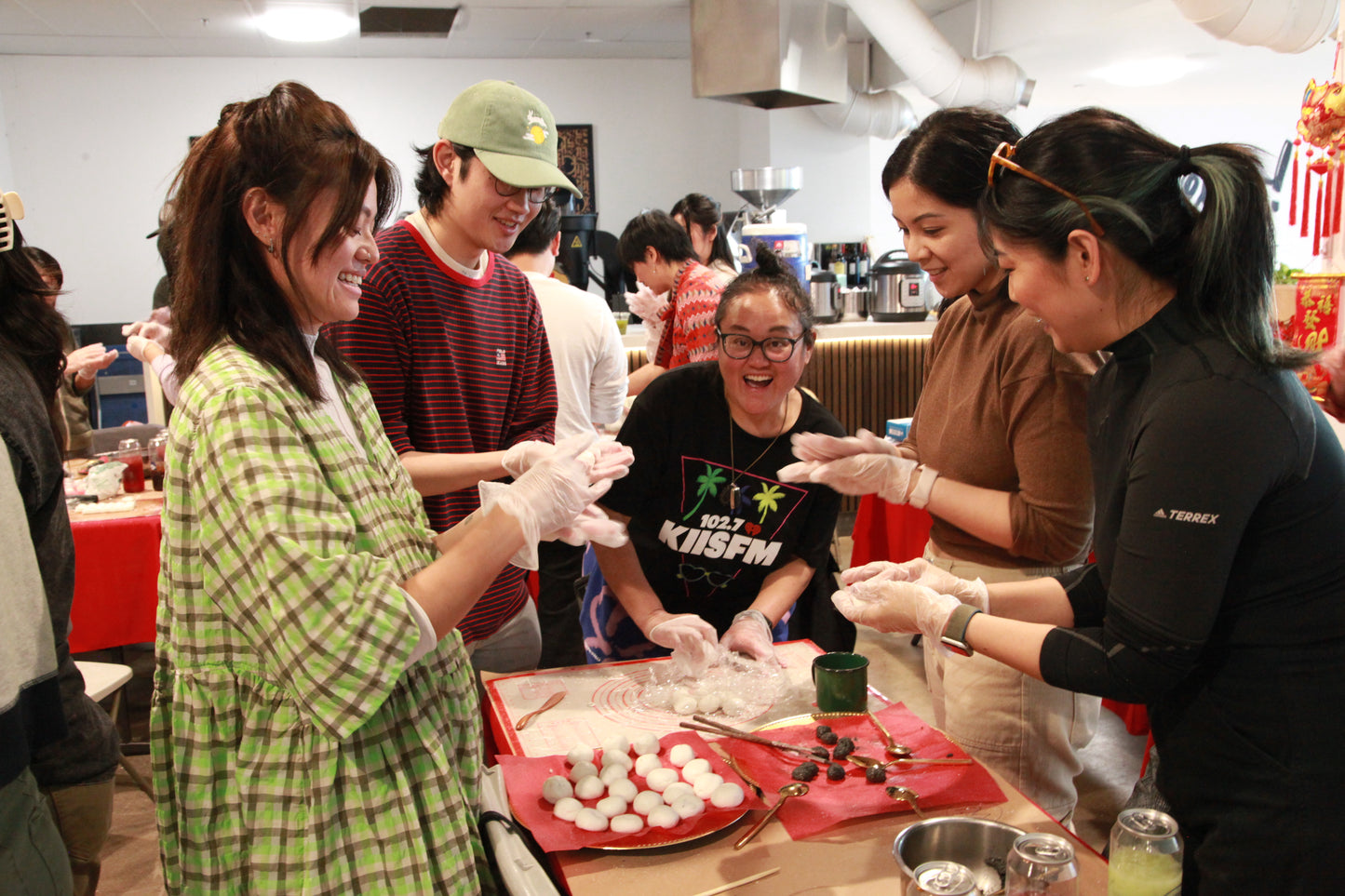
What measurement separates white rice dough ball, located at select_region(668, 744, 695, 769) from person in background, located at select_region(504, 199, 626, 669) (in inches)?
57.8

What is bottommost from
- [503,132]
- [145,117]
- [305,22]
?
[503,132]

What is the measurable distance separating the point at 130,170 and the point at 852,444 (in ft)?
27.0

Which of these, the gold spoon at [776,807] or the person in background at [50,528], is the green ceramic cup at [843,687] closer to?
the gold spoon at [776,807]

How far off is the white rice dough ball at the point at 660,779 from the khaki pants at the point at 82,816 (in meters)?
0.88

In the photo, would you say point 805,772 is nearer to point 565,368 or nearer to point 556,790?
point 556,790

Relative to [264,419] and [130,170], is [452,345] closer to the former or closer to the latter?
[264,419]

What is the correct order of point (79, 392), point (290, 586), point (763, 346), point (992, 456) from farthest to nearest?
point (79, 392) < point (763, 346) < point (992, 456) < point (290, 586)

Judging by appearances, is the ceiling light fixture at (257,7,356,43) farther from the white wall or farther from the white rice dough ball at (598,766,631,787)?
the white rice dough ball at (598,766,631,787)

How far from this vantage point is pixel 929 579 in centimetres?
146

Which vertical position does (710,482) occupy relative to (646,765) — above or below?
above

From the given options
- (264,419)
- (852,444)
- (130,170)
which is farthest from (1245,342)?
(130,170)

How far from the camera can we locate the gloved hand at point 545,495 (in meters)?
1.22

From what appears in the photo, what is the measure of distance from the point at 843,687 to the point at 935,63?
5.64m

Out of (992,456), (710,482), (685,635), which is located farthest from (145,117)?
(992,456)
